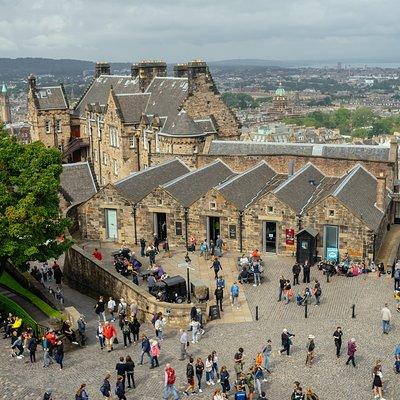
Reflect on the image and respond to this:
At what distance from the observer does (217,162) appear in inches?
1980

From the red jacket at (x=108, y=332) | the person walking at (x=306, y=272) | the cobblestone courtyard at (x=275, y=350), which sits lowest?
the cobblestone courtyard at (x=275, y=350)

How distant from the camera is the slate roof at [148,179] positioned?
145ft

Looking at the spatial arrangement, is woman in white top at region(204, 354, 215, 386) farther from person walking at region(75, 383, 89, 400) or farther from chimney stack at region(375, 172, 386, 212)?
chimney stack at region(375, 172, 386, 212)

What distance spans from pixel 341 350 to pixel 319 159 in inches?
887

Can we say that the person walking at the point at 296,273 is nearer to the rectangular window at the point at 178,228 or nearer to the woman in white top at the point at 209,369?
the rectangular window at the point at 178,228

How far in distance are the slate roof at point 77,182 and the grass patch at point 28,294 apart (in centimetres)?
1415

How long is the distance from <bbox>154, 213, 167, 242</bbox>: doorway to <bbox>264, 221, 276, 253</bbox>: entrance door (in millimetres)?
7066

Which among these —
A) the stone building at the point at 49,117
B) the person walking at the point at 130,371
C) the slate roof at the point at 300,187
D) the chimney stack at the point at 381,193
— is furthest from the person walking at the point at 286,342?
the stone building at the point at 49,117

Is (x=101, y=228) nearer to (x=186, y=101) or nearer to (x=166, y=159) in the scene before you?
(x=166, y=159)

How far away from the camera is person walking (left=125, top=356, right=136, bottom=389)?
24.3 meters

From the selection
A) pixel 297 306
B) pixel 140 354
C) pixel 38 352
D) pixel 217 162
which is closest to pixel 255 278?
pixel 297 306

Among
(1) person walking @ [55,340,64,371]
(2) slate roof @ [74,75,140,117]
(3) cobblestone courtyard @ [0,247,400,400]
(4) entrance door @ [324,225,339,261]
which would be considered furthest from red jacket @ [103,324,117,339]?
(2) slate roof @ [74,75,140,117]

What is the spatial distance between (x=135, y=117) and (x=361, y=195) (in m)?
30.2

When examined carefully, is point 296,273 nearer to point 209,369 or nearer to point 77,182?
point 209,369
